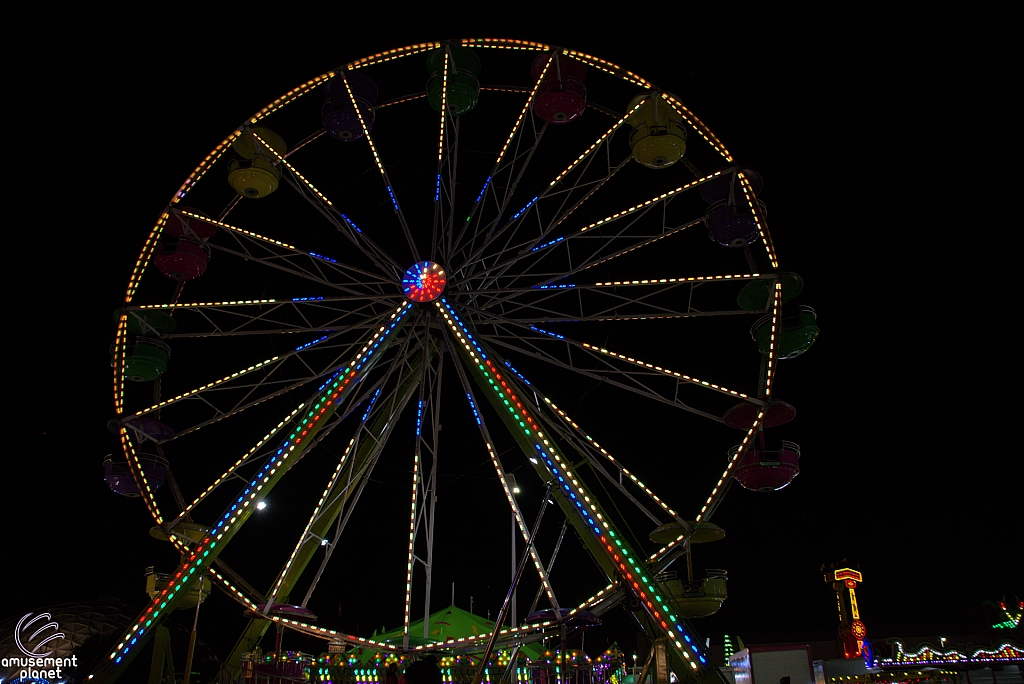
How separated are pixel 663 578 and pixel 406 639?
3556 mm

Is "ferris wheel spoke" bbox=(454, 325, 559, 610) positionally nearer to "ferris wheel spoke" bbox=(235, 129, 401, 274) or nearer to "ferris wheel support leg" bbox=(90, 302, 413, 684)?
"ferris wheel support leg" bbox=(90, 302, 413, 684)

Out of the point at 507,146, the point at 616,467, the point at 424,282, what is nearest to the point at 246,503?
the point at 424,282

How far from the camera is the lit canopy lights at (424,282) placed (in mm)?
10266

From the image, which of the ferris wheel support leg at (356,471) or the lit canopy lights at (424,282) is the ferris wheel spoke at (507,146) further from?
the ferris wheel support leg at (356,471)

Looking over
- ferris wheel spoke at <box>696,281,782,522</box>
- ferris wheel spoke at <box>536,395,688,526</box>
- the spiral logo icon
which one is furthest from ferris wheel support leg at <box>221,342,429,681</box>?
the spiral logo icon

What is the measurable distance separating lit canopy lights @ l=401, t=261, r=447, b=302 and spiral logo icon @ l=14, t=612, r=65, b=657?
11.7m

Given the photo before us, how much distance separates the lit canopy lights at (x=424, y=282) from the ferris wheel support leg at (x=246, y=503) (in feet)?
0.70

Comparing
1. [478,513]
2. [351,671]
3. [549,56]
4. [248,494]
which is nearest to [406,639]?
[351,671]

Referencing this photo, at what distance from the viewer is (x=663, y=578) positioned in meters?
9.16

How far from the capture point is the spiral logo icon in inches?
593

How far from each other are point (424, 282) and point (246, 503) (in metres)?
3.70

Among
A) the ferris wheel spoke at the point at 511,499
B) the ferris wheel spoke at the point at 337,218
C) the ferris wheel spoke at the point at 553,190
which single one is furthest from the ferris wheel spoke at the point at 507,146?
the ferris wheel spoke at the point at 511,499

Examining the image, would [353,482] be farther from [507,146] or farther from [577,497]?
[507,146]

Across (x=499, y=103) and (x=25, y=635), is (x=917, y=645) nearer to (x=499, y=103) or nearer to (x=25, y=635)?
(x=499, y=103)
